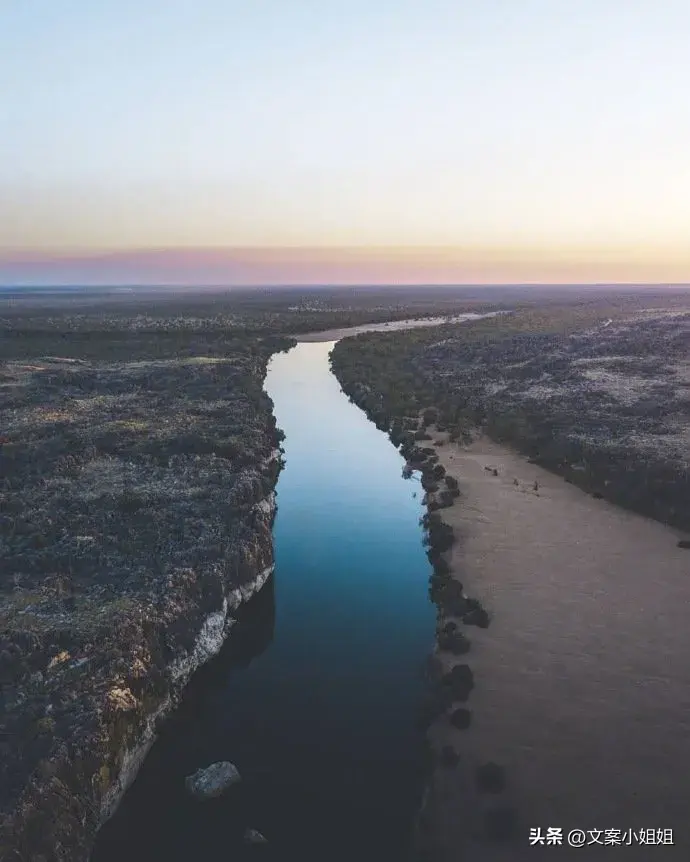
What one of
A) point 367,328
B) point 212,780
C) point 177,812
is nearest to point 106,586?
point 212,780

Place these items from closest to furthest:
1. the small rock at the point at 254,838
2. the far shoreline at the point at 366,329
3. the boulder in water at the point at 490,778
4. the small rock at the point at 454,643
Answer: the small rock at the point at 254,838, the boulder in water at the point at 490,778, the small rock at the point at 454,643, the far shoreline at the point at 366,329

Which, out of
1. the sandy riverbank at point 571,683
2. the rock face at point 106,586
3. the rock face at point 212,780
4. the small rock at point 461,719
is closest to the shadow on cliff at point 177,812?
the rock face at point 212,780

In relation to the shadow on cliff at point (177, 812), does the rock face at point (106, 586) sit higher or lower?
higher

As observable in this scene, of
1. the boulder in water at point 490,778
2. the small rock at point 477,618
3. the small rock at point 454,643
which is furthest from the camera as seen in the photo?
the small rock at point 477,618

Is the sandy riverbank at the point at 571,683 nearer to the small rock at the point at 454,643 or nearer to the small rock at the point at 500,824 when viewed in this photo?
the small rock at the point at 500,824

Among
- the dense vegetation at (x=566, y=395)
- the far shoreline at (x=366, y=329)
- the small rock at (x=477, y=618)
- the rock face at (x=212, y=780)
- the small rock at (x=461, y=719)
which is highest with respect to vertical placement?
the far shoreline at (x=366, y=329)

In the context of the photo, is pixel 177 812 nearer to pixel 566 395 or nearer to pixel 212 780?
pixel 212 780

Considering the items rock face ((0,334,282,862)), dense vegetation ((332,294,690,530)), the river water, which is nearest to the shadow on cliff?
the river water
